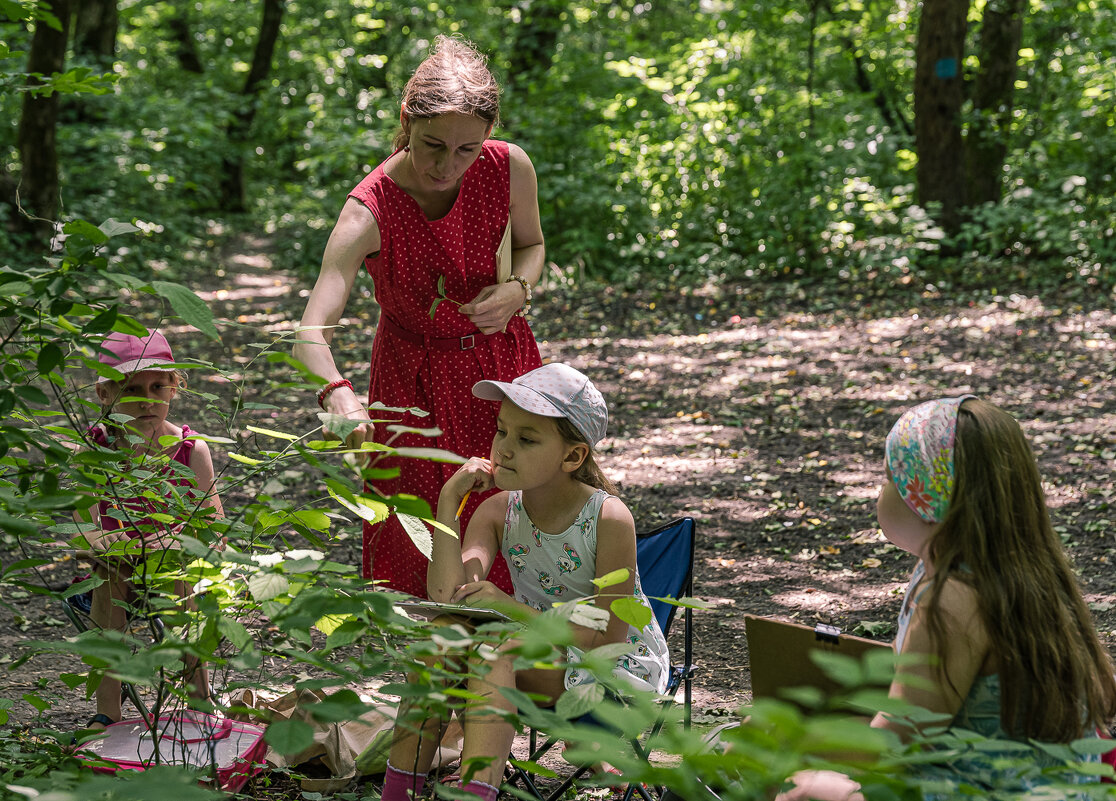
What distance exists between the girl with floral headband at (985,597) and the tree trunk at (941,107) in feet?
28.1

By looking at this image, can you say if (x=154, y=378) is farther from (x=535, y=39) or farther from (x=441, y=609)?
(x=535, y=39)

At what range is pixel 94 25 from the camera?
42.5 feet

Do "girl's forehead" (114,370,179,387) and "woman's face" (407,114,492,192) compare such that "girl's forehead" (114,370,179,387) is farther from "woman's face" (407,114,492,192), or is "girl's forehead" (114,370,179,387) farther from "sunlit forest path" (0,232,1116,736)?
"woman's face" (407,114,492,192)

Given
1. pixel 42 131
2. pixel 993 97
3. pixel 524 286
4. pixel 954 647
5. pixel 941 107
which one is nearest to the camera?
pixel 954 647

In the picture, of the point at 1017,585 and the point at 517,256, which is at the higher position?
the point at 517,256

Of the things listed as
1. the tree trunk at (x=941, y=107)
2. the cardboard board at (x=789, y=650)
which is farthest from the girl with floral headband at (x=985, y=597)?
the tree trunk at (x=941, y=107)

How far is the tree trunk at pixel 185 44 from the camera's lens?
18531 millimetres

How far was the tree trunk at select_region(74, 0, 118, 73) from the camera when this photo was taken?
42.3ft

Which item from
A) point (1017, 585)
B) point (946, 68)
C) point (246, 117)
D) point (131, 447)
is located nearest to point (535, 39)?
point (946, 68)

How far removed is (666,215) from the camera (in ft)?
35.0

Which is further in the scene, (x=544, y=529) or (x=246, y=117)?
(x=246, y=117)

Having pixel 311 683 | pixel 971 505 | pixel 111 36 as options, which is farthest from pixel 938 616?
pixel 111 36

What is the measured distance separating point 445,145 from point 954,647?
5.33ft

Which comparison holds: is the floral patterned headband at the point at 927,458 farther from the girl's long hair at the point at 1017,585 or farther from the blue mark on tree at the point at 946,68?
the blue mark on tree at the point at 946,68
